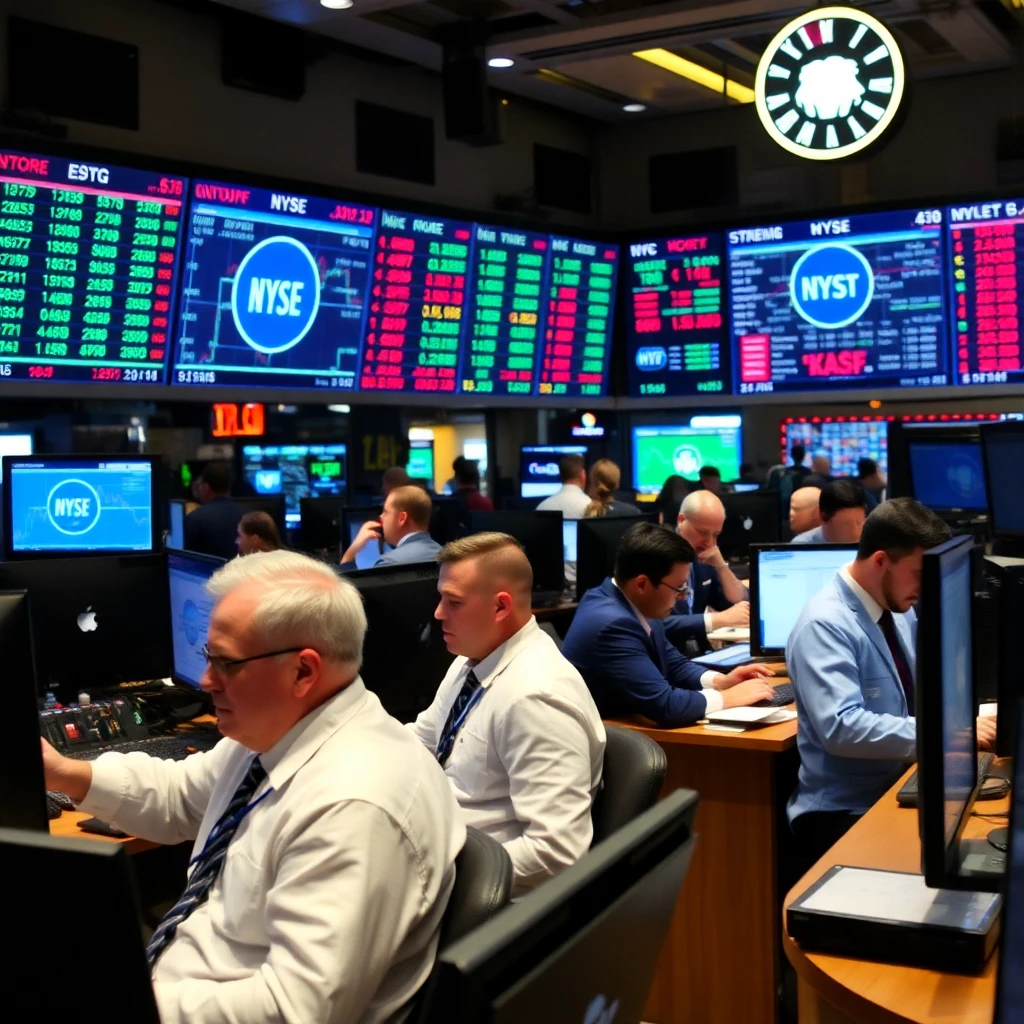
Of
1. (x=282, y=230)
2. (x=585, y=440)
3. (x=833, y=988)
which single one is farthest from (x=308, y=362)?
(x=833, y=988)

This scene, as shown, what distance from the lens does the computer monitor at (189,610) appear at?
3.54m

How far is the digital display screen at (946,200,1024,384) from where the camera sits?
805cm

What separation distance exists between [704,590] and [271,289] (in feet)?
9.62

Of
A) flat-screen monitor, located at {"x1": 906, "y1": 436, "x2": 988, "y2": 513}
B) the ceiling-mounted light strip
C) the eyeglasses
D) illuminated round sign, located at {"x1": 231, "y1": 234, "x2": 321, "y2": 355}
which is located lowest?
the eyeglasses

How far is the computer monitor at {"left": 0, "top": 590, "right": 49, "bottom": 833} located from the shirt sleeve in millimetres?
427

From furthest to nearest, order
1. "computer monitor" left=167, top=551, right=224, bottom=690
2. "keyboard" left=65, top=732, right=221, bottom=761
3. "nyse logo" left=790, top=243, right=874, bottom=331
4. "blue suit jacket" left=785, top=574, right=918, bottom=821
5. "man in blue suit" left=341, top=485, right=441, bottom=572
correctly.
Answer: "nyse logo" left=790, top=243, right=874, bottom=331, "man in blue suit" left=341, top=485, right=441, bottom=572, "computer monitor" left=167, top=551, right=224, bottom=690, "keyboard" left=65, top=732, right=221, bottom=761, "blue suit jacket" left=785, top=574, right=918, bottom=821

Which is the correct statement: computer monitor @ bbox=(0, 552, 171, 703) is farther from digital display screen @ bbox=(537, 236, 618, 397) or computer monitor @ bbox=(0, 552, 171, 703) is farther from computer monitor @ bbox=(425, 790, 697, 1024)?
digital display screen @ bbox=(537, 236, 618, 397)

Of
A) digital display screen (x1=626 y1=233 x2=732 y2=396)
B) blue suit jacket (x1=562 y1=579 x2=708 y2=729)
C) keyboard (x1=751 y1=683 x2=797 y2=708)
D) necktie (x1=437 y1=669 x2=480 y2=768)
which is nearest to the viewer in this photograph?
necktie (x1=437 y1=669 x2=480 y2=768)

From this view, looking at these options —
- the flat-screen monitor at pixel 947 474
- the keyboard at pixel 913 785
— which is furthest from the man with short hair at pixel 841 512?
the keyboard at pixel 913 785

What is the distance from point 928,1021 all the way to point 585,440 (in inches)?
356

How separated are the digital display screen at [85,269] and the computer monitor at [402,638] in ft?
10.8

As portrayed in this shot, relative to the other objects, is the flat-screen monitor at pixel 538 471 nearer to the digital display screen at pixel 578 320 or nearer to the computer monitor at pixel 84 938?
the digital display screen at pixel 578 320

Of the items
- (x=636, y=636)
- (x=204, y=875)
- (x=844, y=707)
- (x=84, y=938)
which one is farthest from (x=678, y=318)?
(x=84, y=938)

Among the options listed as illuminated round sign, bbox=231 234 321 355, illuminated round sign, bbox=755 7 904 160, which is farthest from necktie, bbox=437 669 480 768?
illuminated round sign, bbox=231 234 321 355
